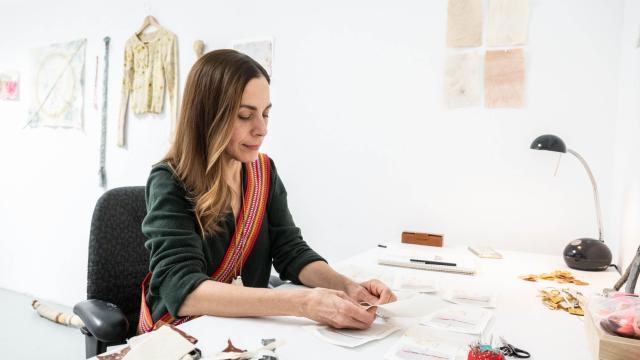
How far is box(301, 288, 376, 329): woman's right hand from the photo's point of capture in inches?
35.1

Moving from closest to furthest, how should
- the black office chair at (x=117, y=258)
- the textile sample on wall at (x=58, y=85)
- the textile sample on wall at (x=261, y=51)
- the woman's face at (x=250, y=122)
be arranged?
the woman's face at (x=250, y=122) → the black office chair at (x=117, y=258) → the textile sample on wall at (x=261, y=51) → the textile sample on wall at (x=58, y=85)

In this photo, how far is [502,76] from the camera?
1896 mm

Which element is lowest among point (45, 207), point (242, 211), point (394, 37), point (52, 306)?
point (52, 306)

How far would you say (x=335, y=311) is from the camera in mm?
900

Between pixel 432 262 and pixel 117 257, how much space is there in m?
0.98

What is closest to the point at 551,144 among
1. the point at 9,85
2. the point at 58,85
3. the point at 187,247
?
the point at 187,247

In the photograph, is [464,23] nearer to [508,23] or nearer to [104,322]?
[508,23]

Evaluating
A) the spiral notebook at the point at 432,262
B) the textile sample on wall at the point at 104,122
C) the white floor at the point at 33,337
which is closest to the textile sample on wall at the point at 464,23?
the spiral notebook at the point at 432,262

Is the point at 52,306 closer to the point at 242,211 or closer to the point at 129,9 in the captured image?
the point at 129,9

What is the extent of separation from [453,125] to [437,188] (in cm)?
28

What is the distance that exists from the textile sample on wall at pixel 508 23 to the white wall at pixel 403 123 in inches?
1.6

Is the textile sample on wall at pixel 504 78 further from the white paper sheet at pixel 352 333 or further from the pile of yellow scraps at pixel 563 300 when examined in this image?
the white paper sheet at pixel 352 333

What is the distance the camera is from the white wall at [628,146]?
1437 millimetres

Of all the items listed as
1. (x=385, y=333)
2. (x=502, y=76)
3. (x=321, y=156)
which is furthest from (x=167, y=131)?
(x=385, y=333)
